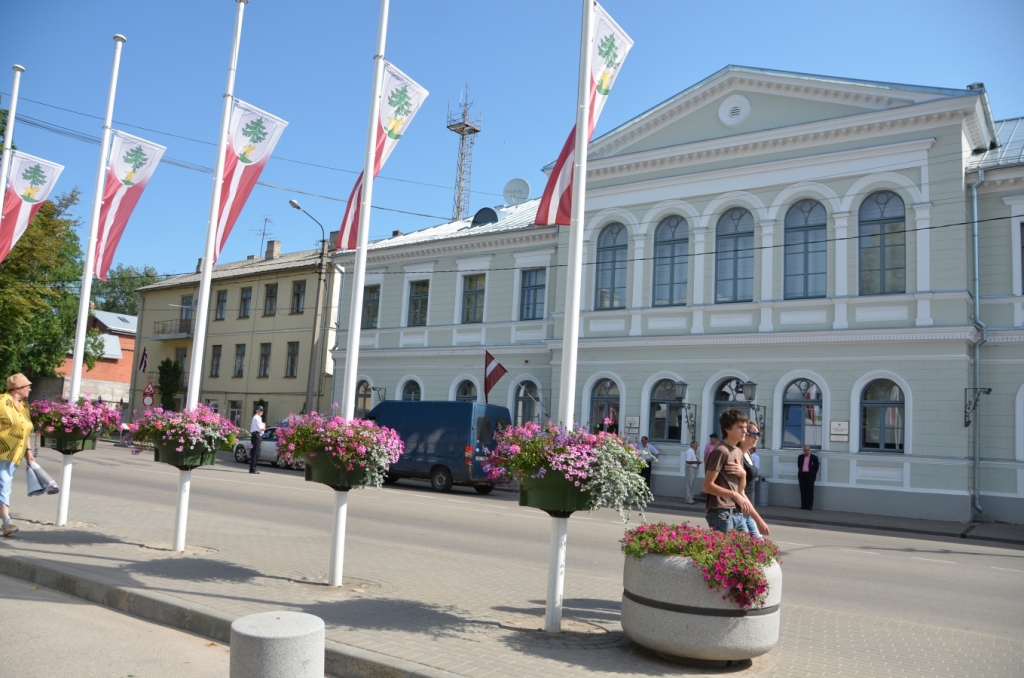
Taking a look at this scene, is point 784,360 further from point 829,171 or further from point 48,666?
point 48,666

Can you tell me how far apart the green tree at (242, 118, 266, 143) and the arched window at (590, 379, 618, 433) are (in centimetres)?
1809

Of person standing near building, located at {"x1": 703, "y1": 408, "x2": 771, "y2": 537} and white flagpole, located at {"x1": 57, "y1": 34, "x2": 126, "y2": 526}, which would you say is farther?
white flagpole, located at {"x1": 57, "y1": 34, "x2": 126, "y2": 526}

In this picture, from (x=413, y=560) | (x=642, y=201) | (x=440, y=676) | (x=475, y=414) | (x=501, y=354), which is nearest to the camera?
(x=440, y=676)

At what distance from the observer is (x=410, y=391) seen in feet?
110

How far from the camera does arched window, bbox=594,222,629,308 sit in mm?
27391

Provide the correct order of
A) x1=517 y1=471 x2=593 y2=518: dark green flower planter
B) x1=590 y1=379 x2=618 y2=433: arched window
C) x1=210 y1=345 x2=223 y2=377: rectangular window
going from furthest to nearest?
x1=210 y1=345 x2=223 y2=377: rectangular window, x1=590 y1=379 x2=618 y2=433: arched window, x1=517 y1=471 x2=593 y2=518: dark green flower planter

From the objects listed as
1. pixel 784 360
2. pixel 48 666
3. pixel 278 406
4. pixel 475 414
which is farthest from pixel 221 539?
pixel 278 406

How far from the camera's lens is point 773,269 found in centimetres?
2409

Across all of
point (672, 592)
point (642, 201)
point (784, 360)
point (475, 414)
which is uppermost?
point (642, 201)

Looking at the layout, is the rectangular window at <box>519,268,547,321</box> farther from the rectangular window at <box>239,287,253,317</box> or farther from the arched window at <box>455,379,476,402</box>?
the rectangular window at <box>239,287,253,317</box>

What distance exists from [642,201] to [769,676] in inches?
878

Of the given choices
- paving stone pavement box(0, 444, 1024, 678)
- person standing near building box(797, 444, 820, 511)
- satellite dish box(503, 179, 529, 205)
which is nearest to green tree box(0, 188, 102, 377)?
satellite dish box(503, 179, 529, 205)

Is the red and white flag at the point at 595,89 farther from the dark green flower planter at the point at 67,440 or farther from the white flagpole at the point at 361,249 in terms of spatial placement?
the dark green flower planter at the point at 67,440

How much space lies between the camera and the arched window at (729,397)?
24317mm
